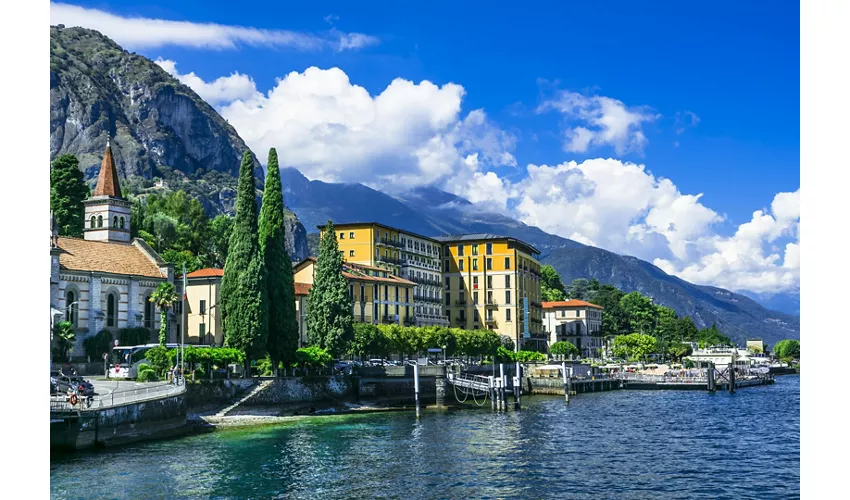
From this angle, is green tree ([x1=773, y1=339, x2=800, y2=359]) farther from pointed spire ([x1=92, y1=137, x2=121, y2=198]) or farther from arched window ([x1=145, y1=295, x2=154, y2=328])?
arched window ([x1=145, y1=295, x2=154, y2=328])

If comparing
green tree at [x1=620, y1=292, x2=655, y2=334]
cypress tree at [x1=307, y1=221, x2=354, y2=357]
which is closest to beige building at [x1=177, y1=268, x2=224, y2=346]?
cypress tree at [x1=307, y1=221, x2=354, y2=357]

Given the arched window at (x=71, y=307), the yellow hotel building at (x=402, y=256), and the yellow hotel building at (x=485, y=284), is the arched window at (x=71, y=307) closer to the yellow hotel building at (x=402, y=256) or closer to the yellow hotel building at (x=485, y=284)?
the yellow hotel building at (x=402, y=256)

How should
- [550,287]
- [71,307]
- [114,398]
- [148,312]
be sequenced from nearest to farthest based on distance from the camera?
[114,398]
[71,307]
[148,312]
[550,287]

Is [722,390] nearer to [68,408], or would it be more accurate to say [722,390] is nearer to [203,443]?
[203,443]

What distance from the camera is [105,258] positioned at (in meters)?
59.3

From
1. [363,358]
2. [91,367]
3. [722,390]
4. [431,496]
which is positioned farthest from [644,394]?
[431,496]

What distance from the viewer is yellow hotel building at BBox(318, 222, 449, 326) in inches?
3681

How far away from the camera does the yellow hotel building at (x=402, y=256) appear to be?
93500mm

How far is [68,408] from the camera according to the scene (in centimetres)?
3366

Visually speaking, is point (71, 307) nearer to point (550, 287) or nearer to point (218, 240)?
point (218, 240)

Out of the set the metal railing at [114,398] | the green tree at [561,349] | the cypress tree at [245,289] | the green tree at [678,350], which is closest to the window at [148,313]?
the cypress tree at [245,289]

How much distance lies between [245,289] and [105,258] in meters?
14.8

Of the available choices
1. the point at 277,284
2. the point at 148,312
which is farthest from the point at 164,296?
the point at 277,284
